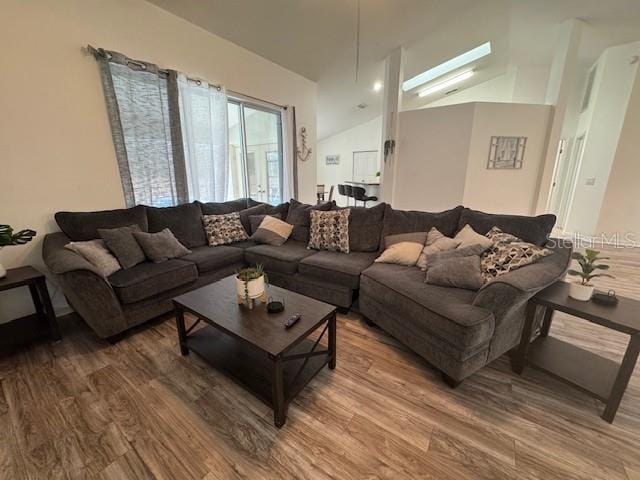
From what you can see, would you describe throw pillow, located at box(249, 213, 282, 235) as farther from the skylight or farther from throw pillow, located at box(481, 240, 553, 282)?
the skylight

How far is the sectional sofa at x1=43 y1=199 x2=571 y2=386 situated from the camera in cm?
153

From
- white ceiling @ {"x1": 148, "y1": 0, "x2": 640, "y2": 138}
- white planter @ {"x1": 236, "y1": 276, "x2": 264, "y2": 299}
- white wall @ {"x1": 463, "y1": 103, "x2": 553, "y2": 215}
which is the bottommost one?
white planter @ {"x1": 236, "y1": 276, "x2": 264, "y2": 299}

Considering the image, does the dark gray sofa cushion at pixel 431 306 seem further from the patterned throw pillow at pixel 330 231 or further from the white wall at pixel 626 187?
the white wall at pixel 626 187

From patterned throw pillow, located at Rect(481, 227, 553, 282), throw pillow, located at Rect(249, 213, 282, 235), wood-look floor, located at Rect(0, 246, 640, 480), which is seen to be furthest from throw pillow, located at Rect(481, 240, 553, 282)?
throw pillow, located at Rect(249, 213, 282, 235)

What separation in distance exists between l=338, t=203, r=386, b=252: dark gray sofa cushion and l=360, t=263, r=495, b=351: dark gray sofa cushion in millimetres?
526

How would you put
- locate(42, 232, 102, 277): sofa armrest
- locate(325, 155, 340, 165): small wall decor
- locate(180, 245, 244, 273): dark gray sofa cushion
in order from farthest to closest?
locate(325, 155, 340, 165): small wall decor → locate(180, 245, 244, 273): dark gray sofa cushion → locate(42, 232, 102, 277): sofa armrest

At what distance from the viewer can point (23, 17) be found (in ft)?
6.50

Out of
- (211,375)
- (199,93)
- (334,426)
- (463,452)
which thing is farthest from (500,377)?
(199,93)

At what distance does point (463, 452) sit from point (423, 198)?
4.04 m

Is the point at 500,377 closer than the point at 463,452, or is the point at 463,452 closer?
the point at 463,452

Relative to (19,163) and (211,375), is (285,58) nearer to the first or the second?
(19,163)

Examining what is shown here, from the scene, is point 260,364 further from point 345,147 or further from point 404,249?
point 345,147

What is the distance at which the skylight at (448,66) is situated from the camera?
5000mm

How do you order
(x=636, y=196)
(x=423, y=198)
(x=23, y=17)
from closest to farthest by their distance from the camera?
(x=23, y=17), (x=636, y=196), (x=423, y=198)
